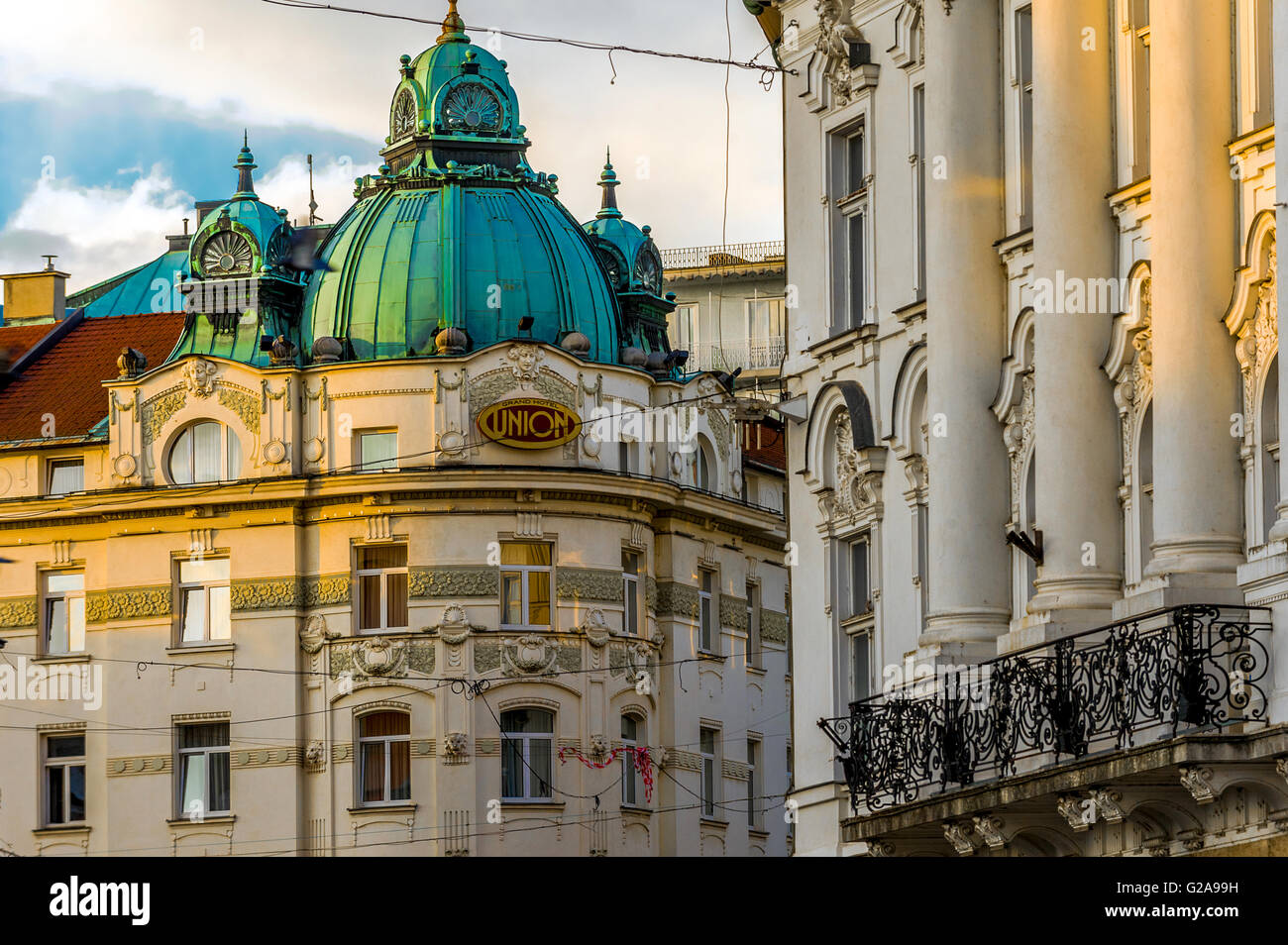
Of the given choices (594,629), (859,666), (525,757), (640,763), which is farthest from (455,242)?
(859,666)

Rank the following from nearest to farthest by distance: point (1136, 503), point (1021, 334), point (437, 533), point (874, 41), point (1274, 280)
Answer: point (1274, 280), point (1136, 503), point (1021, 334), point (874, 41), point (437, 533)

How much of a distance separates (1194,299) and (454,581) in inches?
1228

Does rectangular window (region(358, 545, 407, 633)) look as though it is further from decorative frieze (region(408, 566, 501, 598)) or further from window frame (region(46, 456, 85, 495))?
window frame (region(46, 456, 85, 495))

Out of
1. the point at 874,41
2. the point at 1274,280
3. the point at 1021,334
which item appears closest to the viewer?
the point at 1274,280

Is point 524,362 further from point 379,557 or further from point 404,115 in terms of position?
point 404,115

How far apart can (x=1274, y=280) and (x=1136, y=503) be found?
119 inches

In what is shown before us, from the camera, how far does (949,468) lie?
2941 centimetres

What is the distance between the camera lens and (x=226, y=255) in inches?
2320

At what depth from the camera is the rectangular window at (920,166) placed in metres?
31.1
